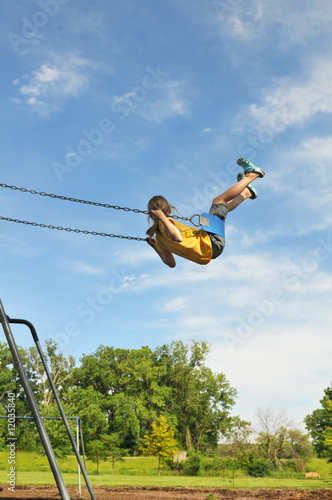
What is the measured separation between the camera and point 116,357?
34375 millimetres

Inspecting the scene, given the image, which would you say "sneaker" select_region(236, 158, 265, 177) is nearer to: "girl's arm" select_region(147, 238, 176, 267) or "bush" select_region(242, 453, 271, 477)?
"girl's arm" select_region(147, 238, 176, 267)

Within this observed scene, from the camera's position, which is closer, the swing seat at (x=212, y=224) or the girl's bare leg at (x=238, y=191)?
the swing seat at (x=212, y=224)

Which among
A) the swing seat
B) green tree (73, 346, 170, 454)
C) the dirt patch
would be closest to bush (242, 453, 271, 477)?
the dirt patch

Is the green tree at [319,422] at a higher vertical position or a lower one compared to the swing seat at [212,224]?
lower

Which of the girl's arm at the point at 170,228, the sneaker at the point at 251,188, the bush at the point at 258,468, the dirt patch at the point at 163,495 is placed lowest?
the bush at the point at 258,468

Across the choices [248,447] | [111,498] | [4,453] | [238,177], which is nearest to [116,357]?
[4,453]

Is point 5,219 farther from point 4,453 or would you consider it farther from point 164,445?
point 4,453

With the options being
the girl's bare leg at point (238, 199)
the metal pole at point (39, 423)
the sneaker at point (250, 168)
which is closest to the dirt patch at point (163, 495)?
the girl's bare leg at point (238, 199)

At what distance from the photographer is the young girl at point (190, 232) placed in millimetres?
3787

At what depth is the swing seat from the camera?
3875 millimetres

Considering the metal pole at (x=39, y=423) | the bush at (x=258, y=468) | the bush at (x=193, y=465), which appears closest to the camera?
the metal pole at (x=39, y=423)

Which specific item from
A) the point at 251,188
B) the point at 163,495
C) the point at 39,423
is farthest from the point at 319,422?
the point at 39,423

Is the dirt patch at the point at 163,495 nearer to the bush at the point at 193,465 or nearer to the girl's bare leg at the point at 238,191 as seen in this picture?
the girl's bare leg at the point at 238,191

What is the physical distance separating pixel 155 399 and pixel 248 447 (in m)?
9.00
